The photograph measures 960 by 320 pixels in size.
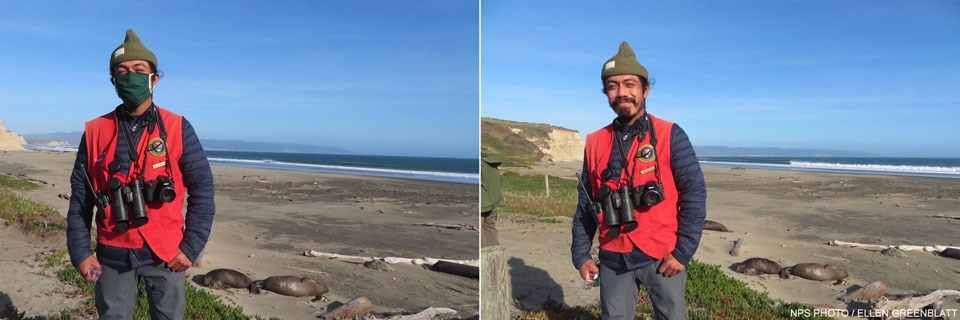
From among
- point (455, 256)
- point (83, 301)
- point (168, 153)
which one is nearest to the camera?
point (168, 153)

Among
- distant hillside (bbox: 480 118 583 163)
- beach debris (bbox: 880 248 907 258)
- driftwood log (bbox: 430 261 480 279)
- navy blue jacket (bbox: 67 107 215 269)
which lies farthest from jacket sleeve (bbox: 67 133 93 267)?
distant hillside (bbox: 480 118 583 163)

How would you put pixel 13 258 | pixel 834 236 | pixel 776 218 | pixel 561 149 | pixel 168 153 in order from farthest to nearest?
pixel 561 149
pixel 776 218
pixel 834 236
pixel 13 258
pixel 168 153

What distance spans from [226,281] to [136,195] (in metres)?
4.43

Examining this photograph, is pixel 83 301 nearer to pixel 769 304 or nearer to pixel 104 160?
pixel 104 160

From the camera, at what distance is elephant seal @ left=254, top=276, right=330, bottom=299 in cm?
695

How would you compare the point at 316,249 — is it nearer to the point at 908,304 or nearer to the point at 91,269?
the point at 91,269

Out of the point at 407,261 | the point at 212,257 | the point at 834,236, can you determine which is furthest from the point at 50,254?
the point at 834,236

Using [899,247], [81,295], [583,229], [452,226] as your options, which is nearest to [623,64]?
[583,229]

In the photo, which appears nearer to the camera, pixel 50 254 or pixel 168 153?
pixel 168 153

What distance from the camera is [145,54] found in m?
3.26

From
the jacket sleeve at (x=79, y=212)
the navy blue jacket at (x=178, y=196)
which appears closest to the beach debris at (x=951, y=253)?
the navy blue jacket at (x=178, y=196)

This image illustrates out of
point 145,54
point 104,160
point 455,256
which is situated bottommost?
point 455,256

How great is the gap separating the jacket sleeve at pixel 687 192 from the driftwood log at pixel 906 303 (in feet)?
14.7

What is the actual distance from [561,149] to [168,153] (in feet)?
286
